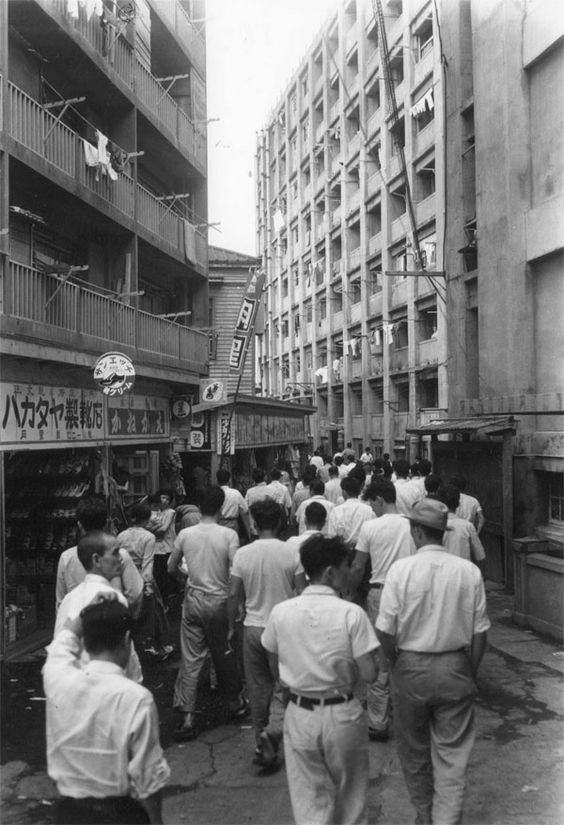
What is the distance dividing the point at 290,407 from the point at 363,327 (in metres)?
10.0

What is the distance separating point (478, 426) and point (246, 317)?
825cm

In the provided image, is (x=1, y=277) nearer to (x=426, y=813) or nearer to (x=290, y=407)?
(x=426, y=813)

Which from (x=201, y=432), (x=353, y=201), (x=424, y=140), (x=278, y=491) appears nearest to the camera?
(x=278, y=491)

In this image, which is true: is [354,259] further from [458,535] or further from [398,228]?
[458,535]

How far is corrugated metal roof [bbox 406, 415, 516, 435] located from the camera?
1152 centimetres

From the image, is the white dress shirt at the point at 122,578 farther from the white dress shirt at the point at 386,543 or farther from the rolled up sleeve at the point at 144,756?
the white dress shirt at the point at 386,543

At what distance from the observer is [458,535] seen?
7.40 meters

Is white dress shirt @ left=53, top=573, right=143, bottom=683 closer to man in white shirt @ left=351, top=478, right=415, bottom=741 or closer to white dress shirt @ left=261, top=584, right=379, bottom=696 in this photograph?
white dress shirt @ left=261, top=584, right=379, bottom=696

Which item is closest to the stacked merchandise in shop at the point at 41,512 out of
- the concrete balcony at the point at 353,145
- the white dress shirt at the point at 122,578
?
the white dress shirt at the point at 122,578

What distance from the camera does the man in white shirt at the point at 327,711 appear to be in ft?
11.9

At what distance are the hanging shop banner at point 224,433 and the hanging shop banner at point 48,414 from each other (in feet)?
19.8

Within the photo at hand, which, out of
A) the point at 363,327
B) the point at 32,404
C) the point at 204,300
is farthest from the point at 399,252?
the point at 32,404

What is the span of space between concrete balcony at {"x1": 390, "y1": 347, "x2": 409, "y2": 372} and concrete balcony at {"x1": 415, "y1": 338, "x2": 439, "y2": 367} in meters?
1.24

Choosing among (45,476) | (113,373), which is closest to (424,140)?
(113,373)
